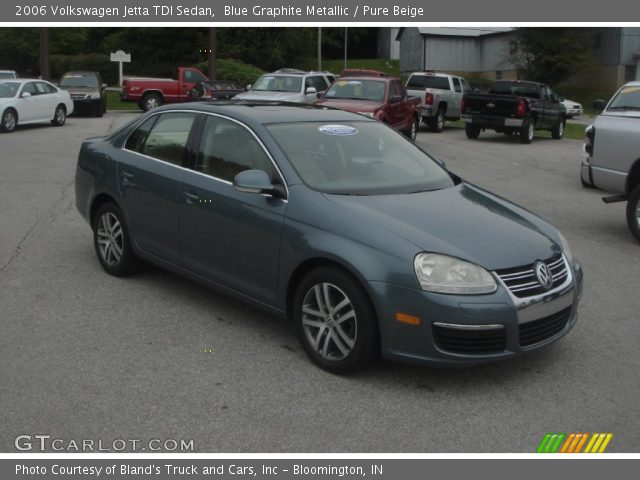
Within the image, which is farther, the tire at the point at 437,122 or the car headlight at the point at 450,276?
the tire at the point at 437,122

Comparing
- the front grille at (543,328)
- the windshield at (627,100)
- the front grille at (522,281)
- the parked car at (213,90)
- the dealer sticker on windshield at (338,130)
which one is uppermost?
the parked car at (213,90)

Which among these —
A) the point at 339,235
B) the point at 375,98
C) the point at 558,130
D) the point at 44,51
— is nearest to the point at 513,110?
the point at 558,130

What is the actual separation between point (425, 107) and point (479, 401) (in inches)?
853

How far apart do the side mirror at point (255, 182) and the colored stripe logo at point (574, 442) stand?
2.31m

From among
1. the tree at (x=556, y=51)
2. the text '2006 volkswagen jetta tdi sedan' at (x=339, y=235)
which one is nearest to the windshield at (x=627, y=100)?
the text '2006 volkswagen jetta tdi sedan' at (x=339, y=235)

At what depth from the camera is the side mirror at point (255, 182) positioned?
5.26m

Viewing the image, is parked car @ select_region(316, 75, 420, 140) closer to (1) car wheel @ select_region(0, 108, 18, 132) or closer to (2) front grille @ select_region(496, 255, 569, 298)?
(1) car wheel @ select_region(0, 108, 18, 132)

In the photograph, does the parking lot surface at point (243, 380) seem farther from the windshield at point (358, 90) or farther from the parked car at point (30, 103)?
the parked car at point (30, 103)

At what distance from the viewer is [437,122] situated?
2597 centimetres

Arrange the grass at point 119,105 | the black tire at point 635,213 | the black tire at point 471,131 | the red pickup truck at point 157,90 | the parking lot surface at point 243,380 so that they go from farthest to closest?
1. the grass at point 119,105
2. the red pickup truck at point 157,90
3. the black tire at point 471,131
4. the black tire at point 635,213
5. the parking lot surface at point 243,380
